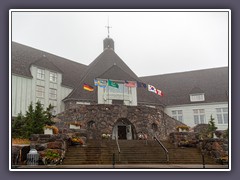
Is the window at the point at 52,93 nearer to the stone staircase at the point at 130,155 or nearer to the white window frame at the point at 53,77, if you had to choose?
the white window frame at the point at 53,77

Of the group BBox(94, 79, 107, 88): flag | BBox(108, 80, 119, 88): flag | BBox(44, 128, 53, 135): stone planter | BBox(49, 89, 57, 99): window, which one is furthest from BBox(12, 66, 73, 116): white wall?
BBox(44, 128, 53, 135): stone planter

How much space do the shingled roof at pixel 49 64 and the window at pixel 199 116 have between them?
45.8 ft

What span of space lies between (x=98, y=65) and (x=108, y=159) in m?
19.3

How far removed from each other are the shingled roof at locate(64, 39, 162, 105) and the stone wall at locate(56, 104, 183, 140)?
9.61 feet

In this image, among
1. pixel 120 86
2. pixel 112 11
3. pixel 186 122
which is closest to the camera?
pixel 112 11

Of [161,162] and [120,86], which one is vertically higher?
[120,86]

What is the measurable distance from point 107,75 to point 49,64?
6.33 metres

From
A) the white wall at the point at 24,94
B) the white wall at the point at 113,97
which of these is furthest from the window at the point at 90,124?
the white wall at the point at 24,94
